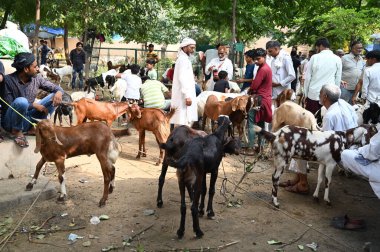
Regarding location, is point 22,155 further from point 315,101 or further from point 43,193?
point 315,101

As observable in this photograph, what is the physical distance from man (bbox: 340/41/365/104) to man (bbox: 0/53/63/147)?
6.29 metres

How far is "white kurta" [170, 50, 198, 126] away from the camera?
7.01 meters

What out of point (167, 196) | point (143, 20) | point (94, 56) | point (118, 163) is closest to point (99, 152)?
point (167, 196)

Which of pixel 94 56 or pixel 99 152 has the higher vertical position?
pixel 94 56

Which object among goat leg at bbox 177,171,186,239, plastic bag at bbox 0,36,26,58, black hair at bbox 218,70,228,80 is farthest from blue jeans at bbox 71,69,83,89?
goat leg at bbox 177,171,186,239

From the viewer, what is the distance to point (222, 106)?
26.9 feet

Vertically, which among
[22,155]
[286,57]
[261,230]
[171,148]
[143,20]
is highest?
[143,20]

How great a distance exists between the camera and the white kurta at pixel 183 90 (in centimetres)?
701

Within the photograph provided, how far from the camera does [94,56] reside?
1955 cm

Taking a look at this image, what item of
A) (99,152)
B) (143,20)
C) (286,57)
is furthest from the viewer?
(143,20)

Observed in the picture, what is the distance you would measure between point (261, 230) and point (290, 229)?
36 cm

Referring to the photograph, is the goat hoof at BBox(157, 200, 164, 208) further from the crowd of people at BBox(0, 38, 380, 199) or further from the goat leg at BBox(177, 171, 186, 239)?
the crowd of people at BBox(0, 38, 380, 199)

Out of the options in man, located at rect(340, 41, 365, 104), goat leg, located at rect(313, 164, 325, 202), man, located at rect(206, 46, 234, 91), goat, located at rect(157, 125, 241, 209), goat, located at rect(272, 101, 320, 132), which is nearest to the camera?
goat, located at rect(157, 125, 241, 209)

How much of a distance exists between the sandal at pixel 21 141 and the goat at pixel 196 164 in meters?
2.54
